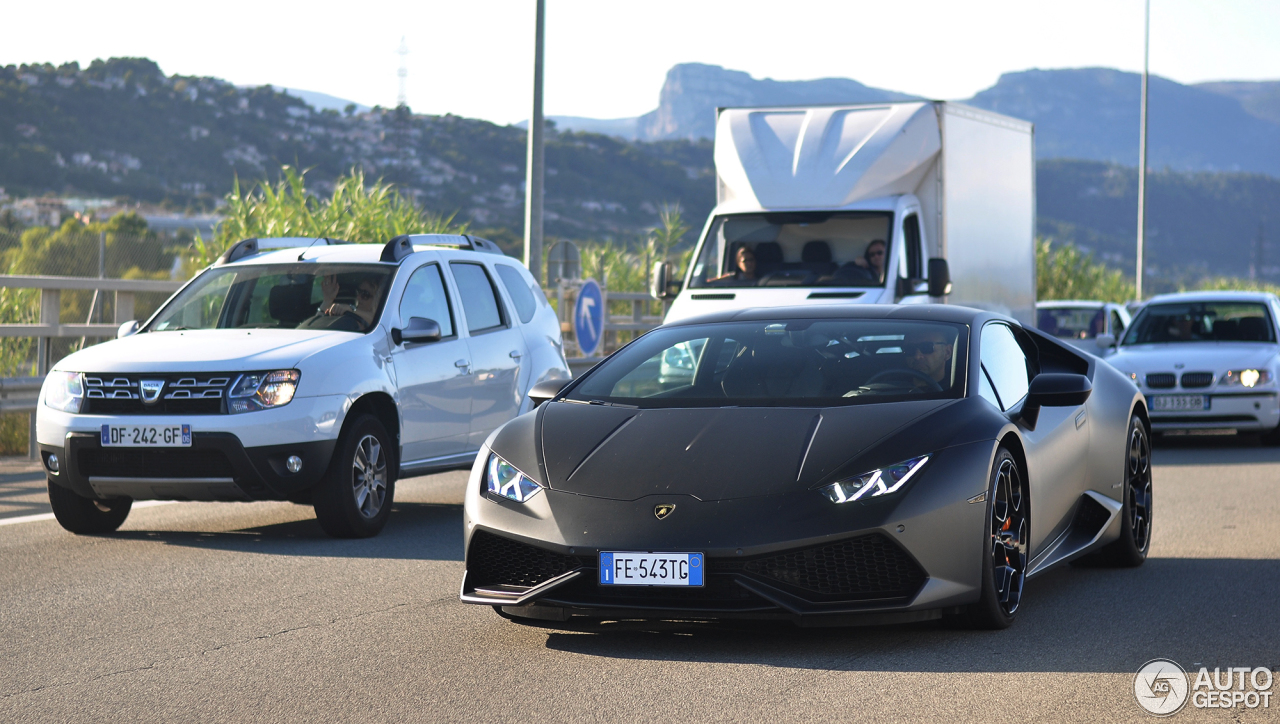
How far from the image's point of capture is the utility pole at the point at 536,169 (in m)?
18.5

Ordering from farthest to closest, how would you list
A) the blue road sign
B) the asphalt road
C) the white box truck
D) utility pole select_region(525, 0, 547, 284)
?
the blue road sign < utility pole select_region(525, 0, 547, 284) < the white box truck < the asphalt road

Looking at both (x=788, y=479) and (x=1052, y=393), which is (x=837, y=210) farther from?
(x=788, y=479)

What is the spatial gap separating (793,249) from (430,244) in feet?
17.1

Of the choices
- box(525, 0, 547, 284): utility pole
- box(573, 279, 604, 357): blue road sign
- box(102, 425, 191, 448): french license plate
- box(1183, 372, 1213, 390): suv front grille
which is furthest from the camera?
box(573, 279, 604, 357): blue road sign

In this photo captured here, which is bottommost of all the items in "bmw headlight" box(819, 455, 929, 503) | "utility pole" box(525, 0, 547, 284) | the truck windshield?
"bmw headlight" box(819, 455, 929, 503)

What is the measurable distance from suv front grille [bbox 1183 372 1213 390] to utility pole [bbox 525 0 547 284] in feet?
25.1

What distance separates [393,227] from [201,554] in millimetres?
11028

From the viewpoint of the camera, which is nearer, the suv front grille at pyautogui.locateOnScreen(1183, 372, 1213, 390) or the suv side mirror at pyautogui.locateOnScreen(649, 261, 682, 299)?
the suv side mirror at pyautogui.locateOnScreen(649, 261, 682, 299)

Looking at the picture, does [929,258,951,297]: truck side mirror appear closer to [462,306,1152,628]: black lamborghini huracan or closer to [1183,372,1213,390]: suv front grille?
[1183,372,1213,390]: suv front grille

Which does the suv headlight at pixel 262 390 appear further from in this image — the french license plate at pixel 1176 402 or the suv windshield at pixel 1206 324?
the suv windshield at pixel 1206 324

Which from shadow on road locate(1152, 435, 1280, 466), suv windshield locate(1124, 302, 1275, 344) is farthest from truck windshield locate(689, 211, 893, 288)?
suv windshield locate(1124, 302, 1275, 344)

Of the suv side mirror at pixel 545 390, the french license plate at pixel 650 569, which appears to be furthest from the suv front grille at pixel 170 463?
the french license plate at pixel 650 569

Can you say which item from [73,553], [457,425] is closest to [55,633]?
[73,553]

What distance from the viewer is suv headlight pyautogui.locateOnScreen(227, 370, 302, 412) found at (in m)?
8.04
